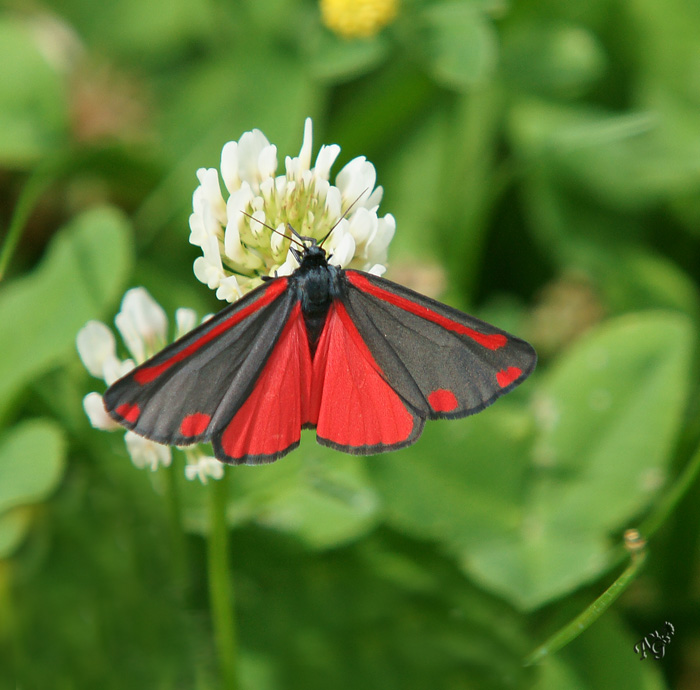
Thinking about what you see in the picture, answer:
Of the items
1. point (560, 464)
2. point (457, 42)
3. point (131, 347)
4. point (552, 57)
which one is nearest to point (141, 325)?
point (131, 347)

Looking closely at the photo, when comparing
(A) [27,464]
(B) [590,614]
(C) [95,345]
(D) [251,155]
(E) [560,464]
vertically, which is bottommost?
(E) [560,464]

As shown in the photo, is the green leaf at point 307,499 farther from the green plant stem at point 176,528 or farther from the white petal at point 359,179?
the white petal at point 359,179

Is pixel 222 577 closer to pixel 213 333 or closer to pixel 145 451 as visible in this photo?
pixel 145 451

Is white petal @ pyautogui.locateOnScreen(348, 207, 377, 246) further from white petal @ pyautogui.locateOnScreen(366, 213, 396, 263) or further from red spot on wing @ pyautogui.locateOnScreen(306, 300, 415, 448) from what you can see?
red spot on wing @ pyautogui.locateOnScreen(306, 300, 415, 448)

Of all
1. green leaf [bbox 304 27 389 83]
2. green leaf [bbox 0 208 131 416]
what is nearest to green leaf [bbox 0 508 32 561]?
green leaf [bbox 0 208 131 416]

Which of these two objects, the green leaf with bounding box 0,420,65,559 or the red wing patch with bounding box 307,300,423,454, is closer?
the red wing patch with bounding box 307,300,423,454

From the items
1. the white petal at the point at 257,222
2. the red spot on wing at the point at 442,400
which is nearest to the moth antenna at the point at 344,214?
the white petal at the point at 257,222
